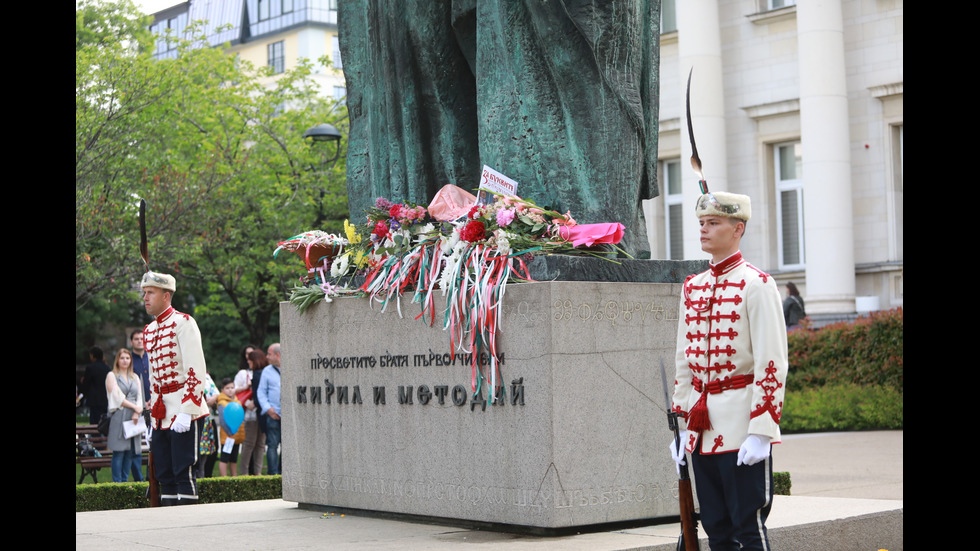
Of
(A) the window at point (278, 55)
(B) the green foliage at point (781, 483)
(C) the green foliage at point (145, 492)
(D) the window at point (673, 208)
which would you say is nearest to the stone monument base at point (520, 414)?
(B) the green foliage at point (781, 483)

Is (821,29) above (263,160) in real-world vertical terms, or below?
above

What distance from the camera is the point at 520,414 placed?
23.5ft

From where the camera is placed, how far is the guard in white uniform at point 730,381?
18.6ft

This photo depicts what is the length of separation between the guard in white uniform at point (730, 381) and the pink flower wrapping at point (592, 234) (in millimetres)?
1482

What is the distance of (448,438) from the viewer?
7605mm

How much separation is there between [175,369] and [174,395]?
0.21 m

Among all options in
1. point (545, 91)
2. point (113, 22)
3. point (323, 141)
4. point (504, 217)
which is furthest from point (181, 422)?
point (113, 22)

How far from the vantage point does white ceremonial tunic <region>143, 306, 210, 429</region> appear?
10523 millimetres

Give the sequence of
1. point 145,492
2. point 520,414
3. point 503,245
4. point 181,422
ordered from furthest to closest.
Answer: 1. point 145,492
2. point 181,422
3. point 503,245
4. point 520,414

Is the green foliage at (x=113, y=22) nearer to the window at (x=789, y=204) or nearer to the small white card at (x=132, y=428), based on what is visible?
the window at (x=789, y=204)

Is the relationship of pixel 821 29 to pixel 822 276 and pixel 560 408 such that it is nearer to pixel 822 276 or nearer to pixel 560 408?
pixel 822 276

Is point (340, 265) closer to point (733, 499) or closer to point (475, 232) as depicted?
point (475, 232)

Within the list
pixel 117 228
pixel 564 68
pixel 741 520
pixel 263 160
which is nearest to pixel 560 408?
pixel 741 520

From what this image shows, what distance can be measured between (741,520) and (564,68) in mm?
3458
